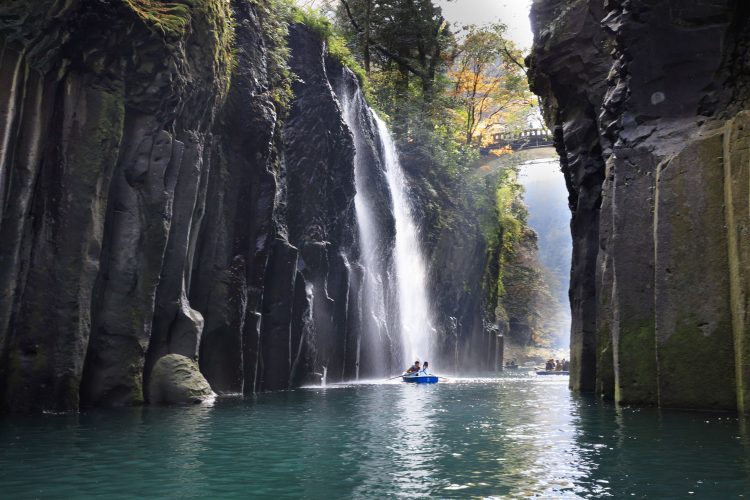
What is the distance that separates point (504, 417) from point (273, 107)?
1222 cm

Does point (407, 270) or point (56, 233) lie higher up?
point (407, 270)

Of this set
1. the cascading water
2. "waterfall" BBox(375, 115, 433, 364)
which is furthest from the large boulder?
"waterfall" BBox(375, 115, 433, 364)

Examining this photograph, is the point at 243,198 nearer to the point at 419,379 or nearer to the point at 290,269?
the point at 290,269

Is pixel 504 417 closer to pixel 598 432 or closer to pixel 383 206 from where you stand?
pixel 598 432

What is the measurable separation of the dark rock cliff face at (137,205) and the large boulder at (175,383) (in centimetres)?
38

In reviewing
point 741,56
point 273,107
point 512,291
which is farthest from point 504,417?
point 512,291

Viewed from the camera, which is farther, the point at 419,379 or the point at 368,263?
the point at 368,263

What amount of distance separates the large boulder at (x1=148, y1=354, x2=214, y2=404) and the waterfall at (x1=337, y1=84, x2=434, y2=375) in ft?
42.4

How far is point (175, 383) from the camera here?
53.0 ft

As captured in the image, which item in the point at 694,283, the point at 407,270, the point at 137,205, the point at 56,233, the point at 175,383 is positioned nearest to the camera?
the point at 694,283

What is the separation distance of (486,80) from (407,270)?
1912cm

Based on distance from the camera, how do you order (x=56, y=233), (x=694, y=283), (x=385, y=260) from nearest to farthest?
1. (x=694, y=283)
2. (x=56, y=233)
3. (x=385, y=260)

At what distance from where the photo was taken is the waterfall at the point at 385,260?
31.2 meters

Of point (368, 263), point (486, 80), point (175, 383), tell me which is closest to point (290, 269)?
point (175, 383)
